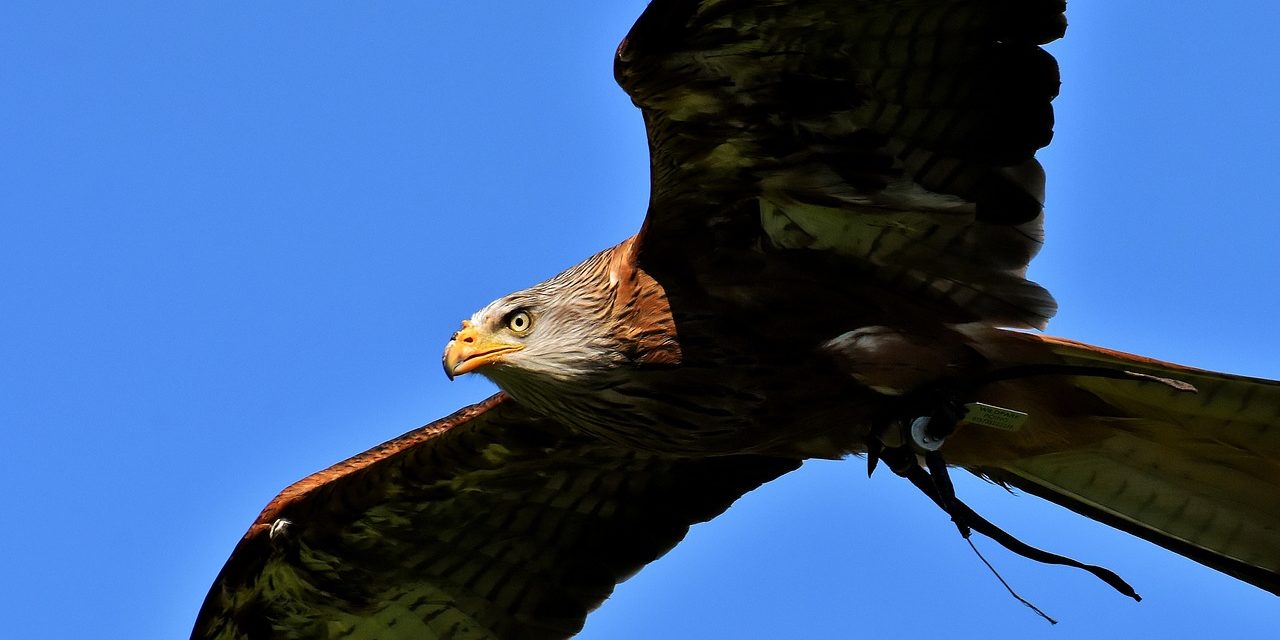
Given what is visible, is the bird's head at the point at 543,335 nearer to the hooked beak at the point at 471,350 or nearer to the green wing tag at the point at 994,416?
the hooked beak at the point at 471,350

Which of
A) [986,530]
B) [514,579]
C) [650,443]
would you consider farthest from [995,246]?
[514,579]

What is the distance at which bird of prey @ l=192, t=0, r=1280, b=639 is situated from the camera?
22.6ft

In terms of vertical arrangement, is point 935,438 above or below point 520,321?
below

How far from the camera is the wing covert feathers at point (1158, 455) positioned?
24.4ft

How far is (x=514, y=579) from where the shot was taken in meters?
9.34

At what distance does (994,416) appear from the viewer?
7551mm

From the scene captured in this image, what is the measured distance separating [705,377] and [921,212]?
115 cm

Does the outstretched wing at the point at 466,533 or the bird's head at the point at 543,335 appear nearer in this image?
the bird's head at the point at 543,335

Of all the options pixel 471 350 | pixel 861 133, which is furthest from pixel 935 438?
pixel 471 350

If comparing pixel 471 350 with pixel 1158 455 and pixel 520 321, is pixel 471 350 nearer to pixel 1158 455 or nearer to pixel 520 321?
pixel 520 321

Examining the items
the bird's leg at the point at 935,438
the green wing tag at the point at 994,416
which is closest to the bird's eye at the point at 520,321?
the bird's leg at the point at 935,438

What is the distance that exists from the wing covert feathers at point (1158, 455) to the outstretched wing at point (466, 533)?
55.5 inches

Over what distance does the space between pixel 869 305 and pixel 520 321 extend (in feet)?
5.01

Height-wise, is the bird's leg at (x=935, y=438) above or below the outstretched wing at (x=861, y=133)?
below
